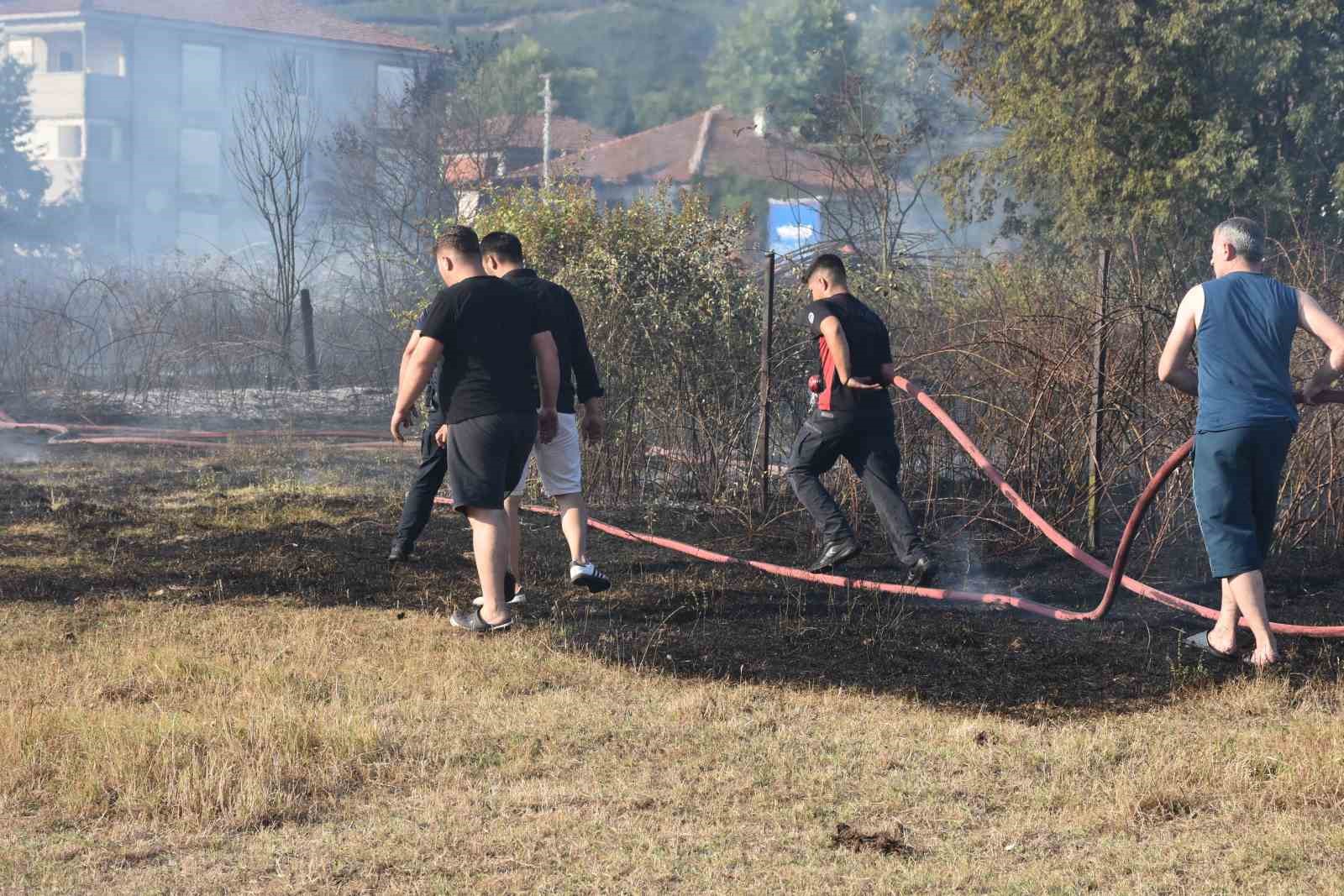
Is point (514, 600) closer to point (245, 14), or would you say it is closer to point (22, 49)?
point (245, 14)

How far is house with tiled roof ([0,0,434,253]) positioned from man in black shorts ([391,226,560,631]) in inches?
1654

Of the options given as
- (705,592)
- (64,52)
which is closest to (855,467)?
(705,592)

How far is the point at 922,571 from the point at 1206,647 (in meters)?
1.48

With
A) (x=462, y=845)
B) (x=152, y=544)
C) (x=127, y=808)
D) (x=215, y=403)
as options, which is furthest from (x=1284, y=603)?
(x=215, y=403)

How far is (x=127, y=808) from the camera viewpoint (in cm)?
426

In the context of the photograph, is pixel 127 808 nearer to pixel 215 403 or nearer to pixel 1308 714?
pixel 1308 714

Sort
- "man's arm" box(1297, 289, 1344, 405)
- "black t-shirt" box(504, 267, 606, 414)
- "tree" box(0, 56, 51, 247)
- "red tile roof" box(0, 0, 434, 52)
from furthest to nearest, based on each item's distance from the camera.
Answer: "red tile roof" box(0, 0, 434, 52)
"tree" box(0, 56, 51, 247)
"black t-shirt" box(504, 267, 606, 414)
"man's arm" box(1297, 289, 1344, 405)

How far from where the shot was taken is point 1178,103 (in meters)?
18.3

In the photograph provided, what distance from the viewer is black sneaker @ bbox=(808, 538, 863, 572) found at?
740 centimetres

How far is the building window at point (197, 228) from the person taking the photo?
47656 millimetres

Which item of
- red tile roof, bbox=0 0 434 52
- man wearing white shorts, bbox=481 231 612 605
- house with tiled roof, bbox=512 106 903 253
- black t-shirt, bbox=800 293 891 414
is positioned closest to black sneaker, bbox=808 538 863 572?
black t-shirt, bbox=800 293 891 414

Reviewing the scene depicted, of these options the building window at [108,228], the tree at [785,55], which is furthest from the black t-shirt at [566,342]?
the tree at [785,55]

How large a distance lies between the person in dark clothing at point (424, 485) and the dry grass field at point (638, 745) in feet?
1.08

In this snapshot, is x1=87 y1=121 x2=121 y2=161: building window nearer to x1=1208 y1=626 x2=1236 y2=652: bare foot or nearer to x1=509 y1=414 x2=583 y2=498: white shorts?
x1=509 y1=414 x2=583 y2=498: white shorts
